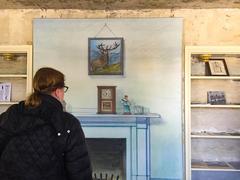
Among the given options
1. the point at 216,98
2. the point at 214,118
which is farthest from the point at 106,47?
the point at 214,118

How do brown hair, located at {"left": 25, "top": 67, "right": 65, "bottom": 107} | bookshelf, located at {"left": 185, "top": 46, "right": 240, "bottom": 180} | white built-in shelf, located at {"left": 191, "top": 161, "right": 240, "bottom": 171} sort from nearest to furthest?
1. brown hair, located at {"left": 25, "top": 67, "right": 65, "bottom": 107}
2. white built-in shelf, located at {"left": 191, "top": 161, "right": 240, "bottom": 171}
3. bookshelf, located at {"left": 185, "top": 46, "right": 240, "bottom": 180}

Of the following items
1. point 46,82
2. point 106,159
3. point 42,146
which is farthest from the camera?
point 106,159

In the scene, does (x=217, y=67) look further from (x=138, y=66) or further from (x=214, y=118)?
(x=138, y=66)

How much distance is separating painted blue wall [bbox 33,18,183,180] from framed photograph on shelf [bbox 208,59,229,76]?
40 centimetres

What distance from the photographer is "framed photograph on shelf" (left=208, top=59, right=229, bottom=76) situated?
3.87 metres

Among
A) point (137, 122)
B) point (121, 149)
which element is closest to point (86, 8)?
point (137, 122)

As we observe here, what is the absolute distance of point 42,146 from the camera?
1.79 meters

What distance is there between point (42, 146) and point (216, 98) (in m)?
2.70

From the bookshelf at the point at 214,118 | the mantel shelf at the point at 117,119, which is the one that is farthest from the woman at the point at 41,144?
the bookshelf at the point at 214,118

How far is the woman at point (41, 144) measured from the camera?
70.9 inches

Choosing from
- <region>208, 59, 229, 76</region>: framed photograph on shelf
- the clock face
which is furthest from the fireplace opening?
<region>208, 59, 229, 76</region>: framed photograph on shelf

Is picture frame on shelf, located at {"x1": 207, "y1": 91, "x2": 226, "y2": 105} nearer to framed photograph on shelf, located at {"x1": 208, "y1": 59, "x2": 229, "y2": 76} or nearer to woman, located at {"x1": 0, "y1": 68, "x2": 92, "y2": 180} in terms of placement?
framed photograph on shelf, located at {"x1": 208, "y1": 59, "x2": 229, "y2": 76}

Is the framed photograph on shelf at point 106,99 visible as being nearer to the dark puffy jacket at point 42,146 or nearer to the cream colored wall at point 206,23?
the cream colored wall at point 206,23

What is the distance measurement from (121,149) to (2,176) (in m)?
2.18
